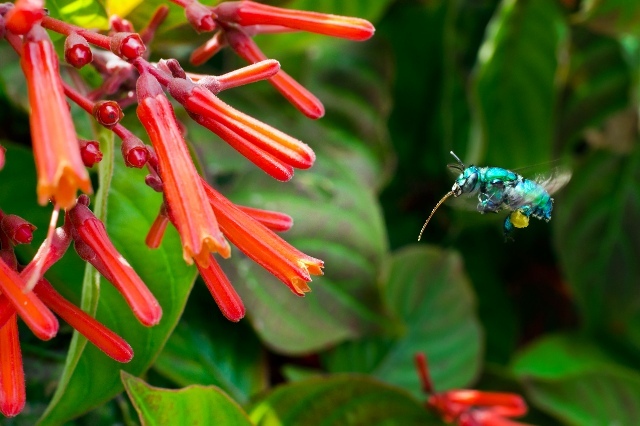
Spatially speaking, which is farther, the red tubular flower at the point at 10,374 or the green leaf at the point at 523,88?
the green leaf at the point at 523,88

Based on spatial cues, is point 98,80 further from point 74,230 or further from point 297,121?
point 297,121

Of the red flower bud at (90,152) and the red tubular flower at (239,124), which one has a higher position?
the red tubular flower at (239,124)

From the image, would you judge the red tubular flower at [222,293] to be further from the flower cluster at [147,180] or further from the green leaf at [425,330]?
the green leaf at [425,330]

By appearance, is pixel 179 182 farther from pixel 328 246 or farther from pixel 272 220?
pixel 328 246

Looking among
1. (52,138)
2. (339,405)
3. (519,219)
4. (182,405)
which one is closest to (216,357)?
(339,405)

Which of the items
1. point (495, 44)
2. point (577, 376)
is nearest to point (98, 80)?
point (495, 44)

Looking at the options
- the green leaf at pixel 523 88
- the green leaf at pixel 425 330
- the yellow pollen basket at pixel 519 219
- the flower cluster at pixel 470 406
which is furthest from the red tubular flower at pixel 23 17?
the green leaf at pixel 523 88

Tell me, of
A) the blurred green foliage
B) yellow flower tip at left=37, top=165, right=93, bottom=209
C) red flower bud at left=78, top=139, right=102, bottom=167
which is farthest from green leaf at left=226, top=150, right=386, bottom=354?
yellow flower tip at left=37, top=165, right=93, bottom=209

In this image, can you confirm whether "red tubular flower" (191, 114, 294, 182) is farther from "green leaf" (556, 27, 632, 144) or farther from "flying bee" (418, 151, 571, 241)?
"green leaf" (556, 27, 632, 144)
